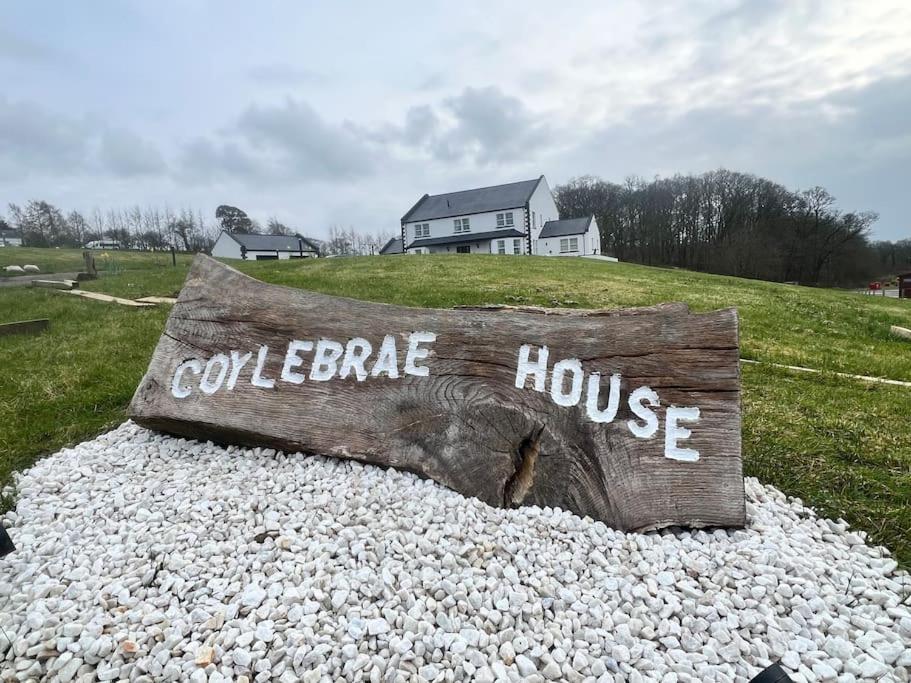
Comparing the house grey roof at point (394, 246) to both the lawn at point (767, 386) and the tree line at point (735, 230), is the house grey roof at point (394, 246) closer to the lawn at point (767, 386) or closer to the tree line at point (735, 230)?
the tree line at point (735, 230)

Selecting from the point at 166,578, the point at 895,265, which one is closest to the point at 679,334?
the point at 166,578

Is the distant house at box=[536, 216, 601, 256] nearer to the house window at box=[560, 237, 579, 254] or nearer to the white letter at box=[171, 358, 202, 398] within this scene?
the house window at box=[560, 237, 579, 254]

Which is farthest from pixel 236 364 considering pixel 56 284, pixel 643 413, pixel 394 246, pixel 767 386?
pixel 394 246

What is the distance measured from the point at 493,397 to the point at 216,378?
2038 mm

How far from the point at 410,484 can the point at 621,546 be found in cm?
120

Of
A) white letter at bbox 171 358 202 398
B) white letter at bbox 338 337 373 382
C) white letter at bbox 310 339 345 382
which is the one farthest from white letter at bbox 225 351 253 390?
white letter at bbox 338 337 373 382

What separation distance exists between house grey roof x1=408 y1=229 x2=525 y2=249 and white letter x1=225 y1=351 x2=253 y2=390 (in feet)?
127

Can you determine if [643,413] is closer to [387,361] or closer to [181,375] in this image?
[387,361]

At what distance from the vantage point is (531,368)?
9.93 feet

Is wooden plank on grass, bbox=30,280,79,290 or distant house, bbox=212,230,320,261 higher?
distant house, bbox=212,230,320,261

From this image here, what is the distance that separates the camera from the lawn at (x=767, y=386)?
10.3 ft

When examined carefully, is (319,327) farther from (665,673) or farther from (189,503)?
(665,673)

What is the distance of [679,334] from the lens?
9.57ft

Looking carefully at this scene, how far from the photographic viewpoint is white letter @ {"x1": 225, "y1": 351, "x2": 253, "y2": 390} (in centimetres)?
348
